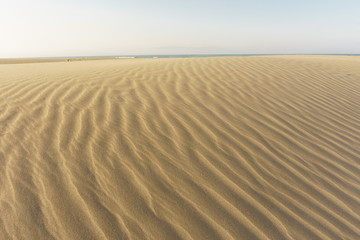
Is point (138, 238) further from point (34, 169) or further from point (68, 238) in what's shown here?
point (34, 169)

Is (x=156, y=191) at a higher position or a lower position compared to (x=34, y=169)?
lower

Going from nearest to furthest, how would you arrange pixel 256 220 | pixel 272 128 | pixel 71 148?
pixel 256 220
pixel 71 148
pixel 272 128

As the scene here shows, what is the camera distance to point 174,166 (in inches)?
83.3

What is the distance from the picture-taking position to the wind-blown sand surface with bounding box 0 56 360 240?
1.58 meters

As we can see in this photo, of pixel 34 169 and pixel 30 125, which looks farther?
pixel 30 125

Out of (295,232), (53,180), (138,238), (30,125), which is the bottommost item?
(295,232)

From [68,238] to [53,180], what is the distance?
61 centimetres

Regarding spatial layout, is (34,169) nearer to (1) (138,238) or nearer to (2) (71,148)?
(2) (71,148)

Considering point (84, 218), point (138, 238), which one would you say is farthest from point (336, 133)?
point (84, 218)

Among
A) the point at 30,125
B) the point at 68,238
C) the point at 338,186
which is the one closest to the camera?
the point at 68,238

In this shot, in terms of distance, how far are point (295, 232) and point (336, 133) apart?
205cm

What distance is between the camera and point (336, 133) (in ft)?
9.82

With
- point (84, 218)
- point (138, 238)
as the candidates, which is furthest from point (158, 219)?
point (84, 218)

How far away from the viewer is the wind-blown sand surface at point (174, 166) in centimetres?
158
